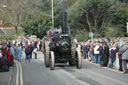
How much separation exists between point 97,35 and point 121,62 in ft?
106

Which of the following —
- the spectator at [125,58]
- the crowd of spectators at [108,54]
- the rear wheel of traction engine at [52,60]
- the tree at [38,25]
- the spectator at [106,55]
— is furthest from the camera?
the tree at [38,25]

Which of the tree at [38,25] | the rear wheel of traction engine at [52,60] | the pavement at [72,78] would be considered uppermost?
the tree at [38,25]

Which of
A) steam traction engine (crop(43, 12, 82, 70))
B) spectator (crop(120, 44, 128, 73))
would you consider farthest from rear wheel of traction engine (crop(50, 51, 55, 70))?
spectator (crop(120, 44, 128, 73))

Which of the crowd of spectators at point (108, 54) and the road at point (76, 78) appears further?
the crowd of spectators at point (108, 54)

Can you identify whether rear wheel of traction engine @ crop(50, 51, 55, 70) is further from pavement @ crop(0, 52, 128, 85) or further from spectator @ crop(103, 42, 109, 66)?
spectator @ crop(103, 42, 109, 66)

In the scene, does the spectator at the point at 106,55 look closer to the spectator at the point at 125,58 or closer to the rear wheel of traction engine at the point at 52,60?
the rear wheel of traction engine at the point at 52,60

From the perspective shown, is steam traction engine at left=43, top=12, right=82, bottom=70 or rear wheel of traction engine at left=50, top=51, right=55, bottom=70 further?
steam traction engine at left=43, top=12, right=82, bottom=70

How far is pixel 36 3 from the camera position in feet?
239

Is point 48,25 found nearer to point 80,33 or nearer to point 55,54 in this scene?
point 80,33

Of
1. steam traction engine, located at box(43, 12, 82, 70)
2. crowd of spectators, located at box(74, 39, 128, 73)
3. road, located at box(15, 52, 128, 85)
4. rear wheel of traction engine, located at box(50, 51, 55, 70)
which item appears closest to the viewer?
road, located at box(15, 52, 128, 85)

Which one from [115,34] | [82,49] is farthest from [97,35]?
[82,49]

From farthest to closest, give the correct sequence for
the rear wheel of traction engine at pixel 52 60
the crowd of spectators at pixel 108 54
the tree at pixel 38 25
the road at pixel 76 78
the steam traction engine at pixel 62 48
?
the tree at pixel 38 25, the steam traction engine at pixel 62 48, the rear wheel of traction engine at pixel 52 60, the crowd of spectators at pixel 108 54, the road at pixel 76 78

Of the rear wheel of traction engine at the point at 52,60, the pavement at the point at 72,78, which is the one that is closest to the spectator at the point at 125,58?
the pavement at the point at 72,78

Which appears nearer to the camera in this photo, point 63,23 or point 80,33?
point 63,23
